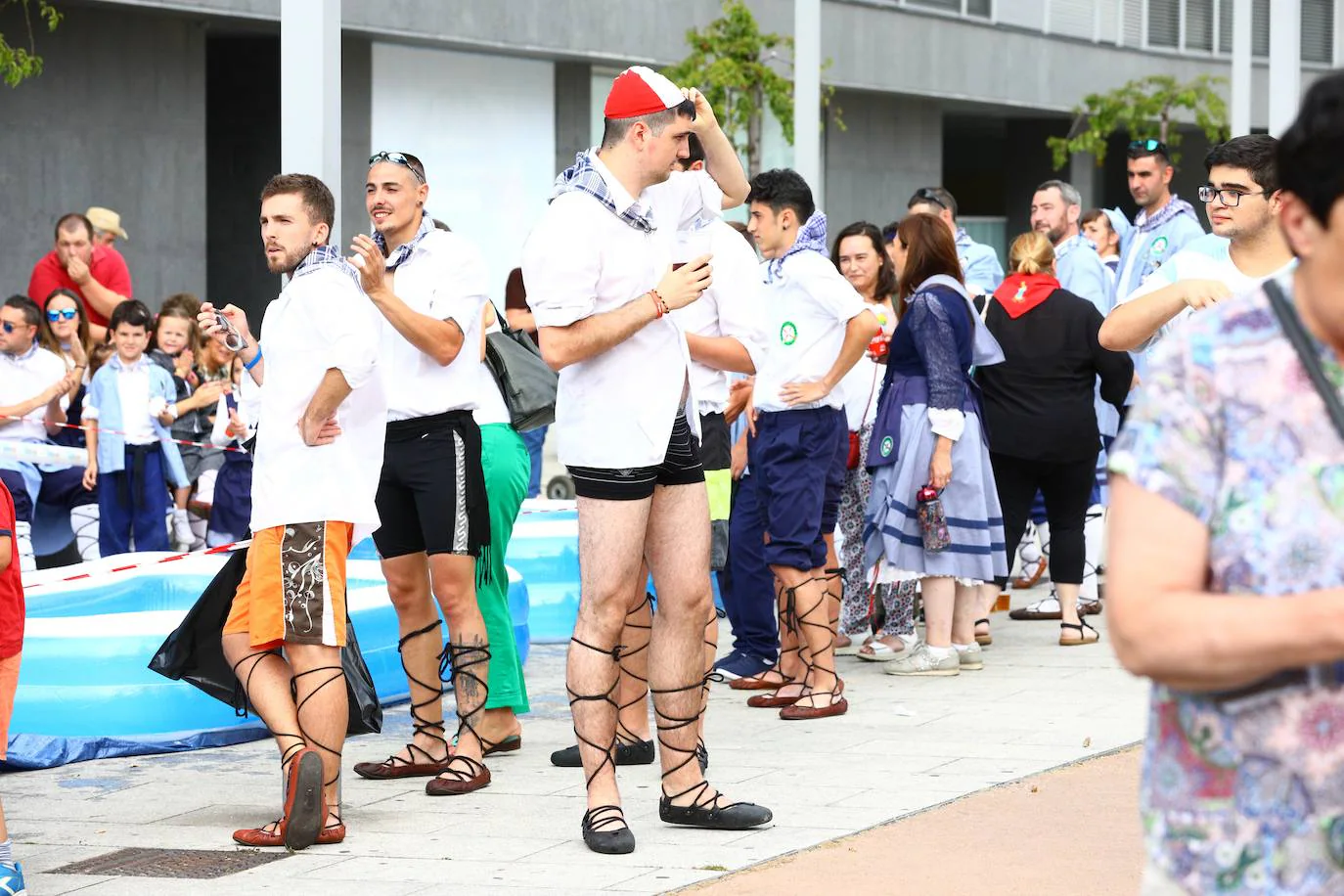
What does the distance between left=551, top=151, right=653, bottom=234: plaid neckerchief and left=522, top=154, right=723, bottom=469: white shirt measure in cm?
1

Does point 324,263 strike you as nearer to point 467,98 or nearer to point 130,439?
point 130,439

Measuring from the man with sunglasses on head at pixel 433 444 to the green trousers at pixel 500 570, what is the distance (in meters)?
0.46

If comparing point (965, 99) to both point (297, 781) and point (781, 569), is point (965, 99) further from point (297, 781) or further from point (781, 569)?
point (297, 781)

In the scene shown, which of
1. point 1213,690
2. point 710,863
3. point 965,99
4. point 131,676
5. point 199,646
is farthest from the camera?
point 965,99

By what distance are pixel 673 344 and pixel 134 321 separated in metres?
7.43

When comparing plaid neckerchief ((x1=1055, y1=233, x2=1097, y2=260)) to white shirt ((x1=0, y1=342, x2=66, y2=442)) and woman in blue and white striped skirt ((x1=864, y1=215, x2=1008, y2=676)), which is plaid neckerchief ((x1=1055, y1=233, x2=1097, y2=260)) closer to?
woman in blue and white striped skirt ((x1=864, y1=215, x2=1008, y2=676))

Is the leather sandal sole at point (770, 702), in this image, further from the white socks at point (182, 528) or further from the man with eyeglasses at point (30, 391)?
the white socks at point (182, 528)

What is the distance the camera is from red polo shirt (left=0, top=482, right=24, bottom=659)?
5.12 meters

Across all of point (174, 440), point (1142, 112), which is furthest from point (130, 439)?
point (1142, 112)

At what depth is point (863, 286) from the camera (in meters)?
9.69

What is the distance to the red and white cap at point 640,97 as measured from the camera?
580cm

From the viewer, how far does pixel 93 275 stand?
14.4m

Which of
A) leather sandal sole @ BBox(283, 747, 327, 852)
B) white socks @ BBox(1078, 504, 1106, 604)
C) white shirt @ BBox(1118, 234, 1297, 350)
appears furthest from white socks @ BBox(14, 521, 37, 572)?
white shirt @ BBox(1118, 234, 1297, 350)

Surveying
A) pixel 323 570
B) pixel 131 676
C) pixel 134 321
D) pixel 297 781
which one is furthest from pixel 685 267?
pixel 134 321
